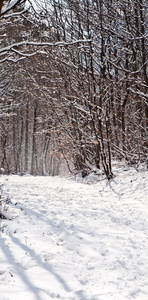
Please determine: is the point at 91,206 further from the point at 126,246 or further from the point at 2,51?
the point at 2,51

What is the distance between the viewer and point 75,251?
10.5ft

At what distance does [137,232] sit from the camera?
153 inches

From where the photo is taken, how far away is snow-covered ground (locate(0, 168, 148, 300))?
89.9 inches

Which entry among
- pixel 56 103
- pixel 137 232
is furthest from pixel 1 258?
pixel 56 103

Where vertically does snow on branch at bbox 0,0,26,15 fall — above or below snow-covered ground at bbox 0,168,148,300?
above

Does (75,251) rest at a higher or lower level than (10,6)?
lower

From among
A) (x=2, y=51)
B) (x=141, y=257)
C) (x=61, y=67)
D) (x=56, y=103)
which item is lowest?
(x=141, y=257)

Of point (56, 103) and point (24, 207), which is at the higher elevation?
point (56, 103)

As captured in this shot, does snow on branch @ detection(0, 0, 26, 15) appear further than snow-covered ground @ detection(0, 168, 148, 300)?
Yes

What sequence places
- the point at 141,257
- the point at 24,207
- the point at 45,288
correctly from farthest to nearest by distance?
the point at 24,207 → the point at 141,257 → the point at 45,288

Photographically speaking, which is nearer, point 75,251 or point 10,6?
point 75,251

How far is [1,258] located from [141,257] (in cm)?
176

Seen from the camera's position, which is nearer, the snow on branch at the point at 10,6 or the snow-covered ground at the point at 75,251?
the snow-covered ground at the point at 75,251

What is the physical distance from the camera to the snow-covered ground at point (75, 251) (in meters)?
2.28
